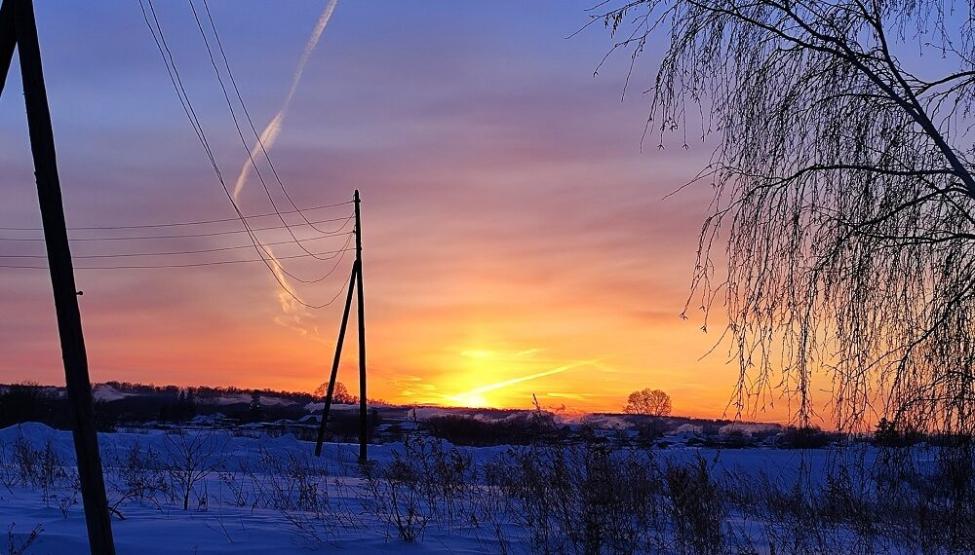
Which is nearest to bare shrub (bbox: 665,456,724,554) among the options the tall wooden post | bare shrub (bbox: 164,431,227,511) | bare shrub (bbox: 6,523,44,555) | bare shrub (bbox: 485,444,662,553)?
bare shrub (bbox: 485,444,662,553)

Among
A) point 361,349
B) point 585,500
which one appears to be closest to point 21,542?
point 585,500

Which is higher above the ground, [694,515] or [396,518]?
[694,515]

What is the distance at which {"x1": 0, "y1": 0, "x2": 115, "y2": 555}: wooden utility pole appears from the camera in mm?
5598

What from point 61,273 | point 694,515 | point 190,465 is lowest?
point 190,465

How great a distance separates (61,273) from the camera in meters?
5.61

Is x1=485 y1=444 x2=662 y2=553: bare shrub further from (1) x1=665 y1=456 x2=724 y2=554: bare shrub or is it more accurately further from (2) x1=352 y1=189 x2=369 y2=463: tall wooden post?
(2) x1=352 y1=189 x2=369 y2=463: tall wooden post

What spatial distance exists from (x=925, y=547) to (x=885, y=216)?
3.77 metres

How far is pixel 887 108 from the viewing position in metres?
5.65

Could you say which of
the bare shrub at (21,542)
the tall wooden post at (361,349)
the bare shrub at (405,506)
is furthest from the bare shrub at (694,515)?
the tall wooden post at (361,349)

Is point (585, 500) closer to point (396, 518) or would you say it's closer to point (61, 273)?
point (396, 518)

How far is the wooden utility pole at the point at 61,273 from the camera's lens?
18.4 feet

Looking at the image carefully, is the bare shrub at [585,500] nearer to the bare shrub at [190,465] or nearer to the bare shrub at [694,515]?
the bare shrub at [694,515]

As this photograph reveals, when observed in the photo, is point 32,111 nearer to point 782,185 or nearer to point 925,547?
point 782,185

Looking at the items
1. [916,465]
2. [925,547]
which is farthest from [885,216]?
[925,547]
